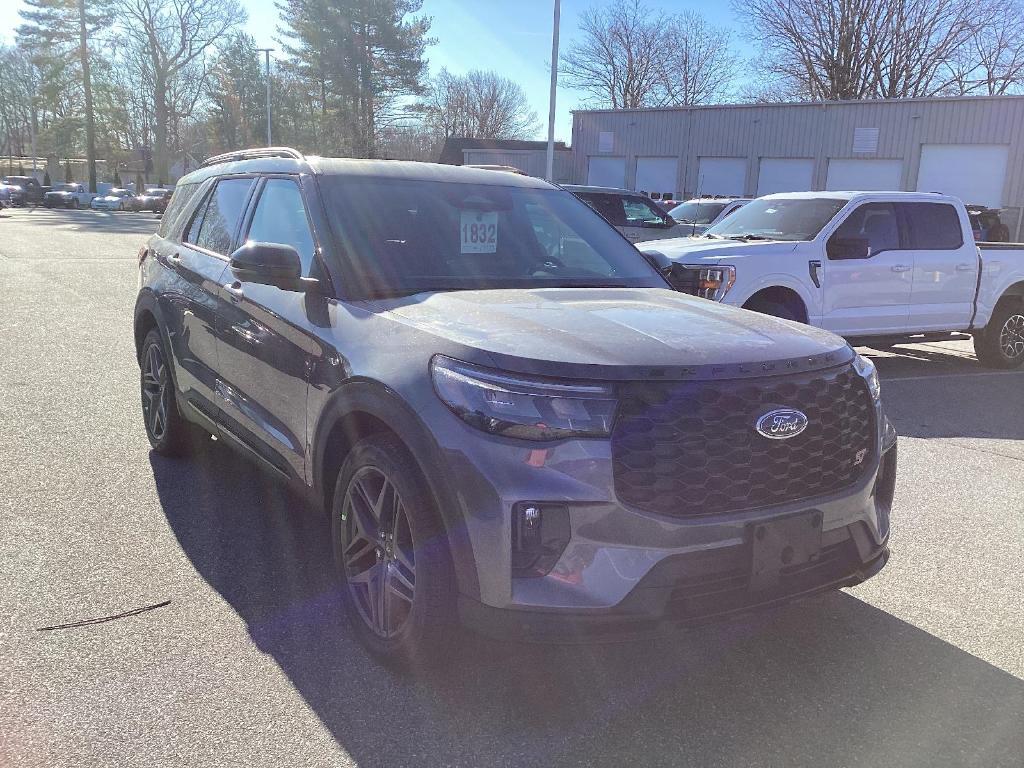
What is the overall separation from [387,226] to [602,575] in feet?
6.34

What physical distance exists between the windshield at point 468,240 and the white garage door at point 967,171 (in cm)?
2747

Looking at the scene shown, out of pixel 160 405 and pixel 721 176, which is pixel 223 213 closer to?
pixel 160 405

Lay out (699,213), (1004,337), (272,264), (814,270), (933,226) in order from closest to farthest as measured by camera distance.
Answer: (272,264), (814,270), (933,226), (1004,337), (699,213)

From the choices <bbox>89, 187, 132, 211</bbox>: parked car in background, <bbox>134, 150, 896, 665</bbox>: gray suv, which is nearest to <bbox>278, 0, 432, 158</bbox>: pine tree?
<bbox>89, 187, 132, 211</bbox>: parked car in background

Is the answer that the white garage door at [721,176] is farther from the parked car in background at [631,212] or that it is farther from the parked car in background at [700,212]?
the parked car in background at [631,212]

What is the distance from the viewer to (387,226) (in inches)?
148

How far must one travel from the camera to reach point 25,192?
55.2 metres

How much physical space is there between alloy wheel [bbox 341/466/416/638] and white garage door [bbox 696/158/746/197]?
32.8 m

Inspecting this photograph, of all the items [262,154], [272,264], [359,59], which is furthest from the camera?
[359,59]

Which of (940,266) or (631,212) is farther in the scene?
(631,212)

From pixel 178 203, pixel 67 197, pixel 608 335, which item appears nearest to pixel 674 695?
pixel 608 335

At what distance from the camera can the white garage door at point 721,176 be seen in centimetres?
3394

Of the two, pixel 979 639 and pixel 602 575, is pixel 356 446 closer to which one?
pixel 602 575

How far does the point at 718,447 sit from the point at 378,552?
1.24 meters
